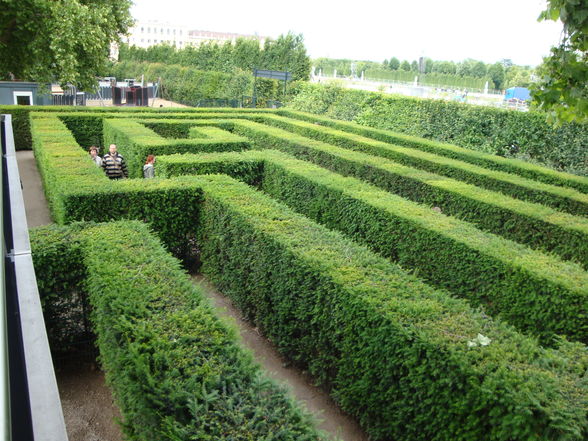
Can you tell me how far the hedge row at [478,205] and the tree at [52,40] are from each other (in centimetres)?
926

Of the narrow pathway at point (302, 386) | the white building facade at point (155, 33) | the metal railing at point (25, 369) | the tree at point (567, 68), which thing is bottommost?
the narrow pathway at point (302, 386)

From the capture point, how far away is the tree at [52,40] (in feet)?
51.3

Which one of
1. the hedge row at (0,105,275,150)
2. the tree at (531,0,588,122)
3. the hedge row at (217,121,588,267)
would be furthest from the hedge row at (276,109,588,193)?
the tree at (531,0,588,122)

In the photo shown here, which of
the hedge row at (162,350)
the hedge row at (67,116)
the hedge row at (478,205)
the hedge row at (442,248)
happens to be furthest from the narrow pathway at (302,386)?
the hedge row at (67,116)

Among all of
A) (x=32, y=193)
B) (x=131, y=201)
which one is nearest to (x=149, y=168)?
(x=131, y=201)

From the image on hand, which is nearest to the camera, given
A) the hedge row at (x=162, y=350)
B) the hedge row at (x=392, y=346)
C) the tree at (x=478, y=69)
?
the hedge row at (x=162, y=350)

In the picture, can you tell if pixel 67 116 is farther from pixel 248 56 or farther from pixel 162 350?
pixel 248 56

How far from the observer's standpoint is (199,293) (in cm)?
479

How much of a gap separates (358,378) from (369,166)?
764 cm

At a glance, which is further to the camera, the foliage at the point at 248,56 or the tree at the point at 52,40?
the foliage at the point at 248,56

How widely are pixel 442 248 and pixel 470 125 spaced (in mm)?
13314

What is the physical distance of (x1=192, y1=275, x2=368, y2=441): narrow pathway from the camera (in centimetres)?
524

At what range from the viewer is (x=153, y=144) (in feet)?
40.4

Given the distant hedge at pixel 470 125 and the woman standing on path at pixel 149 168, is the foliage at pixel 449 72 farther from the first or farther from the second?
the woman standing on path at pixel 149 168
